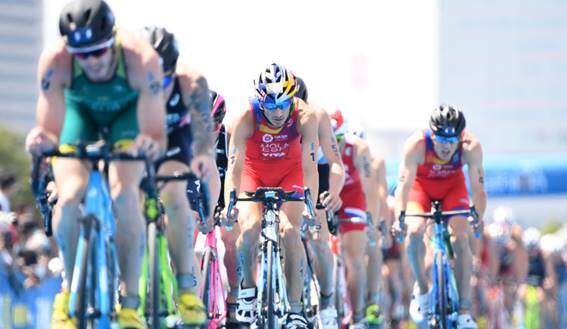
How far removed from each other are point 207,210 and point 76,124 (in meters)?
1.31

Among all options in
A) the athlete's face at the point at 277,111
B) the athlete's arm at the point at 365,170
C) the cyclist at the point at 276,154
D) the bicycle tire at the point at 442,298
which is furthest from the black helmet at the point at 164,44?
the athlete's arm at the point at 365,170

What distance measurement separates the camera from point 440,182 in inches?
632

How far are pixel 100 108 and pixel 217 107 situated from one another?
4.15 m

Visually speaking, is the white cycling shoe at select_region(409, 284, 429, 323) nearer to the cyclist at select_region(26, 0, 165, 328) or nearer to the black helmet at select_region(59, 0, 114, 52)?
the cyclist at select_region(26, 0, 165, 328)

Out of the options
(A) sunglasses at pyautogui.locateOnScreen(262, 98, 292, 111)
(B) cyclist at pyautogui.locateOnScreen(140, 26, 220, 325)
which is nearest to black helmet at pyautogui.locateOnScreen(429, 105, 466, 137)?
(A) sunglasses at pyautogui.locateOnScreen(262, 98, 292, 111)

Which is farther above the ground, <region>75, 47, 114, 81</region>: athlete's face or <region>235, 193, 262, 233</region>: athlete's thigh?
<region>75, 47, 114, 81</region>: athlete's face

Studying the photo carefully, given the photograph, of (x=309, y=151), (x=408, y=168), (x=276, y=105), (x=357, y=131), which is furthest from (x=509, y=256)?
(x=276, y=105)

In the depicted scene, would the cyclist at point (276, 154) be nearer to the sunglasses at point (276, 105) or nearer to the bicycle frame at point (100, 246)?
the sunglasses at point (276, 105)

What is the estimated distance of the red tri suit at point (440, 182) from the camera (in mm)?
15898

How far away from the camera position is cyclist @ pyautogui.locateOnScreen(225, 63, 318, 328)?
1344cm

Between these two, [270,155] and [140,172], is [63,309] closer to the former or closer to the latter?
[140,172]

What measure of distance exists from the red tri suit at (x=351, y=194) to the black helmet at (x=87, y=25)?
24.9 ft

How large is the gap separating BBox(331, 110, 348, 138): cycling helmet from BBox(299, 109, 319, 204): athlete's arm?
316 cm

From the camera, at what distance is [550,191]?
4356 cm
